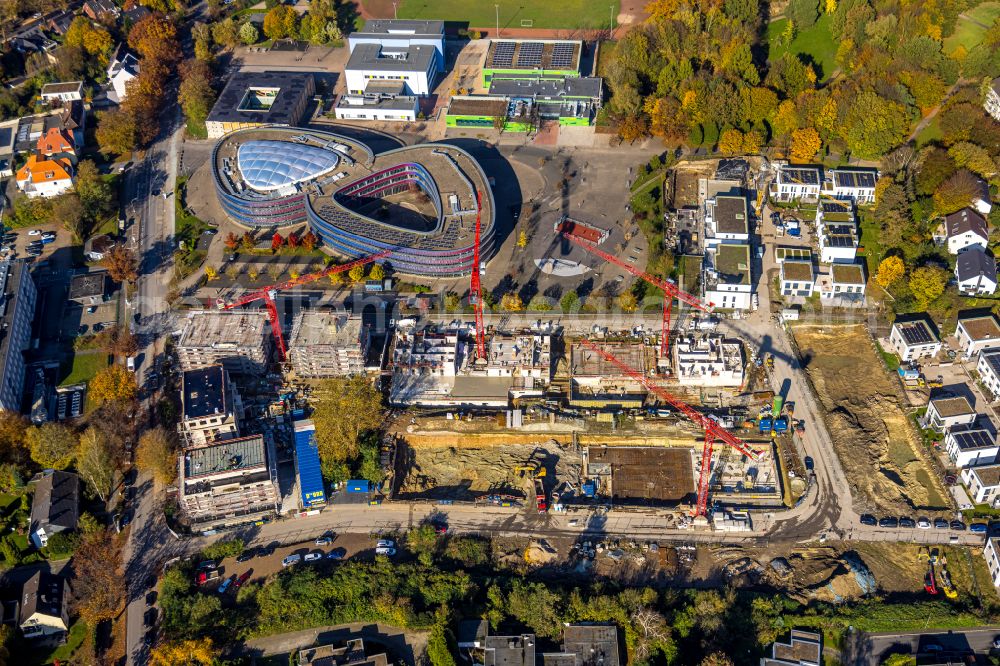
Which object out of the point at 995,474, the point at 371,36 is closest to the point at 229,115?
the point at 371,36

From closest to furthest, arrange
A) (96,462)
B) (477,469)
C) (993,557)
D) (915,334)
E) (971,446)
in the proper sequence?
(993,557), (971,446), (96,462), (477,469), (915,334)

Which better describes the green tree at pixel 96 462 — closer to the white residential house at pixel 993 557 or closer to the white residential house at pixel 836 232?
the white residential house at pixel 993 557

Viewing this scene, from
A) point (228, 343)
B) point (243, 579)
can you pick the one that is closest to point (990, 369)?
point (243, 579)

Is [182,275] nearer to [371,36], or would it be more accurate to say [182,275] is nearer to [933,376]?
[371,36]

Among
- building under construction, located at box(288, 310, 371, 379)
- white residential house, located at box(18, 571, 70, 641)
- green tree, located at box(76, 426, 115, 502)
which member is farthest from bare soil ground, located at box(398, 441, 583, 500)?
white residential house, located at box(18, 571, 70, 641)

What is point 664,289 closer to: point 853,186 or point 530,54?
point 853,186

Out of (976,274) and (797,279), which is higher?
(976,274)
